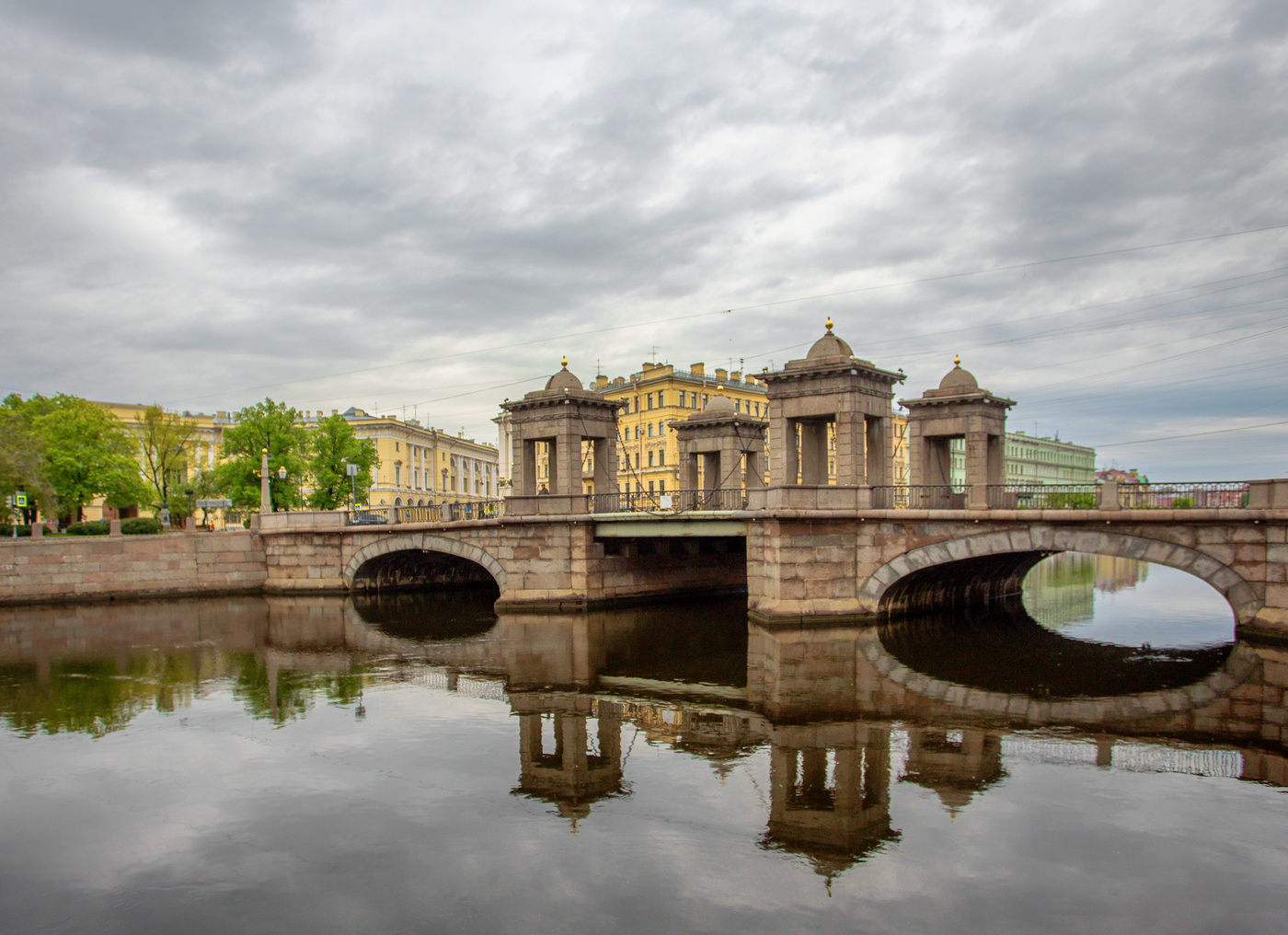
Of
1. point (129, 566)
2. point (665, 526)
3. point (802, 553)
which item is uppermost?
point (665, 526)

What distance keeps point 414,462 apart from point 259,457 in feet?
131

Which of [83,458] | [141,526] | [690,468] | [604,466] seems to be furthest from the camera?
[83,458]

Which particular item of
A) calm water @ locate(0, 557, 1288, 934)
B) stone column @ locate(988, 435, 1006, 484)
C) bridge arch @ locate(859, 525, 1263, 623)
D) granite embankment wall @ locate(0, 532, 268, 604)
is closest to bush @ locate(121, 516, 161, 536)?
granite embankment wall @ locate(0, 532, 268, 604)

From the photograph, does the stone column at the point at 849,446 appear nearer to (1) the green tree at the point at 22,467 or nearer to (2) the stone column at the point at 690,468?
(2) the stone column at the point at 690,468

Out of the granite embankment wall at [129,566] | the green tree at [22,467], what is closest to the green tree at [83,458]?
the green tree at [22,467]

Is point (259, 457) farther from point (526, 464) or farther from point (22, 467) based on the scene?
point (526, 464)

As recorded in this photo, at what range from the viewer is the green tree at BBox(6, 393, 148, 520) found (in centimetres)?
4794

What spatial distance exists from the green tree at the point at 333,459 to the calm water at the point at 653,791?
36.8 m

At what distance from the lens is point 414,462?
314 ft

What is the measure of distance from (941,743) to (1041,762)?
1.58 meters

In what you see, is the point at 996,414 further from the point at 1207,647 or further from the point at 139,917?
the point at 139,917

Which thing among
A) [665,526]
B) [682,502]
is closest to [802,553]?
[665,526]

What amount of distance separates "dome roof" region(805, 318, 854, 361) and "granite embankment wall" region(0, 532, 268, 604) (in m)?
28.5

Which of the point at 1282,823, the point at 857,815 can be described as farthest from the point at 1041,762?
the point at 857,815
